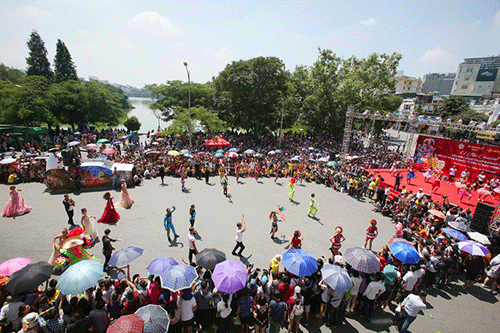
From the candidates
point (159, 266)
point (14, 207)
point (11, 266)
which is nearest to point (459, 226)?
point (159, 266)

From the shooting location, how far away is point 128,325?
3.77 meters

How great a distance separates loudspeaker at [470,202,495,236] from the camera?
9.67 m

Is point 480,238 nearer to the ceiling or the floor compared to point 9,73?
nearer to the floor

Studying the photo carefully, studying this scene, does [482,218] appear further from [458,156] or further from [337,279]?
[458,156]

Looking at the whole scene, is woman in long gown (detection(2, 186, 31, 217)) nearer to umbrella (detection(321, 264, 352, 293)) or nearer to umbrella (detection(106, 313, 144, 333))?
umbrella (detection(106, 313, 144, 333))

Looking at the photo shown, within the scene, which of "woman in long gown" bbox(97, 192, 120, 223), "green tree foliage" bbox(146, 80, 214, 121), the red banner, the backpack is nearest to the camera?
the backpack

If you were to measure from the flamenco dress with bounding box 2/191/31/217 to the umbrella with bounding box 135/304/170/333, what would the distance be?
9.86 metres

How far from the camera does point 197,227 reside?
10.1m

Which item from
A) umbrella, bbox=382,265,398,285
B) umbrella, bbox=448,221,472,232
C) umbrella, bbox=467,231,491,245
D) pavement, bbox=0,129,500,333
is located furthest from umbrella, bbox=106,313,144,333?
umbrella, bbox=448,221,472,232

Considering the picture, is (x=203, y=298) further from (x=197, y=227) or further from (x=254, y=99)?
(x=254, y=99)

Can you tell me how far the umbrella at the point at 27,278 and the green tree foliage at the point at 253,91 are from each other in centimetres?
2646

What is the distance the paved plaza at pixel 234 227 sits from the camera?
6.66m

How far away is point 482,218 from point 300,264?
9.23 metres

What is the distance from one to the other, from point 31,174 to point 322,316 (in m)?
17.4
